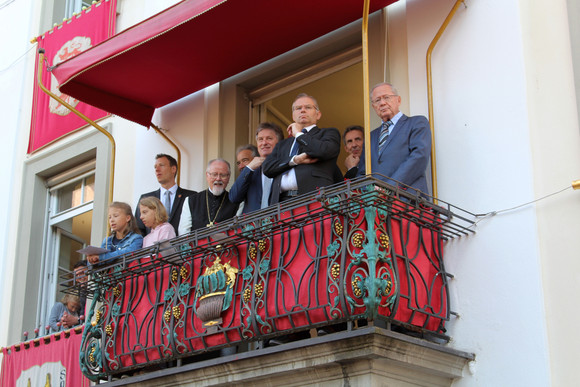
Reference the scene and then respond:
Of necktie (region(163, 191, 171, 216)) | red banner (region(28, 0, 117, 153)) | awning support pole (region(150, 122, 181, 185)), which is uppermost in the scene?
red banner (region(28, 0, 117, 153))

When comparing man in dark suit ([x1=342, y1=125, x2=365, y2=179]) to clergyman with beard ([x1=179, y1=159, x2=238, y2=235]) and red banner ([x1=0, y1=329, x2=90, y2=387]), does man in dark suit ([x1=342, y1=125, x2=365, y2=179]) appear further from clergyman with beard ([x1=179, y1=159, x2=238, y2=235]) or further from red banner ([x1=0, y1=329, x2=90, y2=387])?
red banner ([x1=0, y1=329, x2=90, y2=387])

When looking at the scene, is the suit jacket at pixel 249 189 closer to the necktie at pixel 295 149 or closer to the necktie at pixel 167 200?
the necktie at pixel 295 149

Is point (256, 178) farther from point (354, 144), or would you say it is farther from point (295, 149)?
point (354, 144)

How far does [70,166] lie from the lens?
38.7 ft

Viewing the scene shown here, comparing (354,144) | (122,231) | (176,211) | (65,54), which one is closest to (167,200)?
(176,211)

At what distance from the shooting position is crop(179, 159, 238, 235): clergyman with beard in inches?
349

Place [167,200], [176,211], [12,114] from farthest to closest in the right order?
[12,114], [167,200], [176,211]

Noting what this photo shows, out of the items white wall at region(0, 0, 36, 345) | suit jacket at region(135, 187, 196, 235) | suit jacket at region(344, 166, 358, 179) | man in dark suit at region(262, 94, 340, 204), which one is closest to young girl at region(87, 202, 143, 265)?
suit jacket at region(135, 187, 196, 235)

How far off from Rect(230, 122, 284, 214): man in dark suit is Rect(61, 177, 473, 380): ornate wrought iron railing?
764 mm

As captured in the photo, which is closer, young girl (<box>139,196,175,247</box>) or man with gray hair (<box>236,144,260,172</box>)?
young girl (<box>139,196,175,247</box>)

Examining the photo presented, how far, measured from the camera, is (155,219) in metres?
8.80

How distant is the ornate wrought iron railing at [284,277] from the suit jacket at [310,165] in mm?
591

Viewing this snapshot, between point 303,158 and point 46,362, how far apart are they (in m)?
3.95

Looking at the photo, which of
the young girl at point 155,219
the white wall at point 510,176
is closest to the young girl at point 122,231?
the young girl at point 155,219
